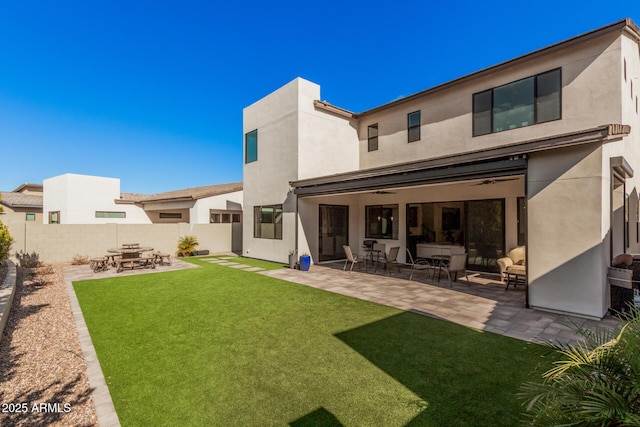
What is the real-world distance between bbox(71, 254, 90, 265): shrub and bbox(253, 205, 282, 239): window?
789 centimetres

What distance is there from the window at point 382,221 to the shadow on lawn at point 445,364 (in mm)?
7809

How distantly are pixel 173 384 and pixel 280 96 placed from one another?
12739 millimetres

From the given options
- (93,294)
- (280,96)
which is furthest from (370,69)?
(93,294)

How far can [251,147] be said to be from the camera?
52.1 ft

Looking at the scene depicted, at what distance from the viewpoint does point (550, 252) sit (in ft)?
20.8

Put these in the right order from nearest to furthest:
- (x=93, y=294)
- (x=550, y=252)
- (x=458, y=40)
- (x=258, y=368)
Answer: (x=258, y=368) < (x=550, y=252) < (x=93, y=294) < (x=458, y=40)

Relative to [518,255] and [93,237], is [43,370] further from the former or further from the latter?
[93,237]

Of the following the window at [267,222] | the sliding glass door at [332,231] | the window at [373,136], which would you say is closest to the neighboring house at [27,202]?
the window at [267,222]

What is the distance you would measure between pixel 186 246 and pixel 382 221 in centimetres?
1104

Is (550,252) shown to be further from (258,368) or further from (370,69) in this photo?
(370,69)

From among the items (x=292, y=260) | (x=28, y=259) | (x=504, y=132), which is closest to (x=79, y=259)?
(x=28, y=259)

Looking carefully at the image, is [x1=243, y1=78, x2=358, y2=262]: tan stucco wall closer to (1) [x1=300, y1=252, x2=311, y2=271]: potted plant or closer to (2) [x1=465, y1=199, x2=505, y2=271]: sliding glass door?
(1) [x1=300, y1=252, x2=311, y2=271]: potted plant

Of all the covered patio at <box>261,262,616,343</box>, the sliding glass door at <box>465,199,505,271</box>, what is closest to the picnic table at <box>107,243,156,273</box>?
the covered patio at <box>261,262,616,343</box>

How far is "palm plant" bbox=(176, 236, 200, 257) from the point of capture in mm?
16625
